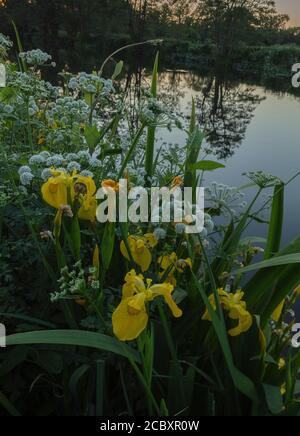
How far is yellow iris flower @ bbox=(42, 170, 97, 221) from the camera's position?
0.80 meters

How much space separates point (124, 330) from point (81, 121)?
2.74ft

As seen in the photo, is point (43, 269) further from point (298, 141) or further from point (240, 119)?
point (240, 119)

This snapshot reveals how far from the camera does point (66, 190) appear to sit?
0.81 metres

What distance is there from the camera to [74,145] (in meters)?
1.20

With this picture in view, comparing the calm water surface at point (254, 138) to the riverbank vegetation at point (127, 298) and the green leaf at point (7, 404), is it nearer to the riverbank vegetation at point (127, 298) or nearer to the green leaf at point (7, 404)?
the riverbank vegetation at point (127, 298)

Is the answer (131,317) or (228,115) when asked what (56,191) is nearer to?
(131,317)

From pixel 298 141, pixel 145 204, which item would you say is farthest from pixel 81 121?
pixel 298 141

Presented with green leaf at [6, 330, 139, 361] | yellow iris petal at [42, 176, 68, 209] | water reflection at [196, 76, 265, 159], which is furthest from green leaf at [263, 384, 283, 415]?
water reflection at [196, 76, 265, 159]

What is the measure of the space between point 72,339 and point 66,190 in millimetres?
284

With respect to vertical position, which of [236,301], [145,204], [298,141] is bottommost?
[298,141]

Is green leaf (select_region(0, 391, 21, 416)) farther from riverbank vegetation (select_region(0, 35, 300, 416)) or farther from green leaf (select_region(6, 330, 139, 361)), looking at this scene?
green leaf (select_region(6, 330, 139, 361))

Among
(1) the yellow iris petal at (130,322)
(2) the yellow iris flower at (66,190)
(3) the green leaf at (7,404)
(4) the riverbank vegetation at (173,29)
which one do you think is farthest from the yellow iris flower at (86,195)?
(4) the riverbank vegetation at (173,29)

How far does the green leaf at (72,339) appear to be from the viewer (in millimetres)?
657

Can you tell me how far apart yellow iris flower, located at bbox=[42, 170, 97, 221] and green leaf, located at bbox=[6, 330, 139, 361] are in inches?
9.2
